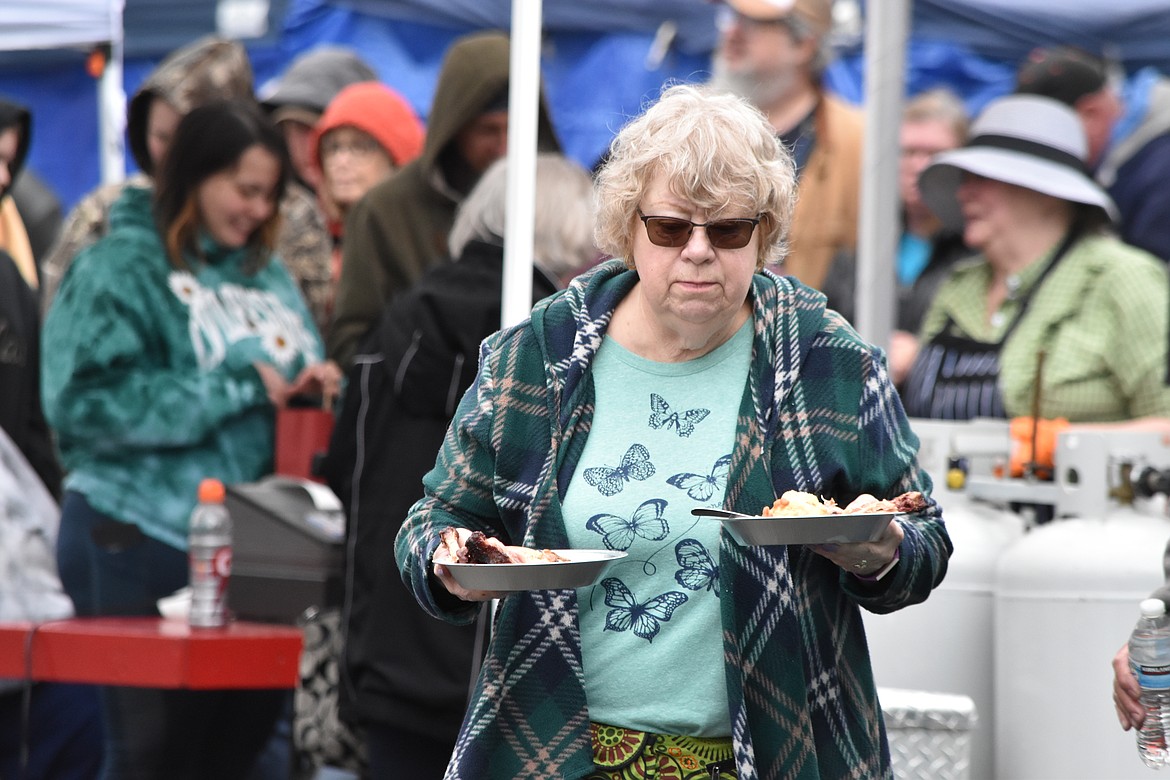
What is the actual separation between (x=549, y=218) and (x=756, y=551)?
2100 mm

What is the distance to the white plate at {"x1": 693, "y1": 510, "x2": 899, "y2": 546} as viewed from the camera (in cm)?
202

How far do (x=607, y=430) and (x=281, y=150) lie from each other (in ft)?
9.03

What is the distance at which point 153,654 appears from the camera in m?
3.91

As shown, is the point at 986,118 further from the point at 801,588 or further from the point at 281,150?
the point at 801,588

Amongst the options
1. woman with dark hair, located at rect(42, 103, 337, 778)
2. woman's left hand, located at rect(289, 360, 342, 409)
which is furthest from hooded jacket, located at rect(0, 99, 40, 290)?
woman's left hand, located at rect(289, 360, 342, 409)

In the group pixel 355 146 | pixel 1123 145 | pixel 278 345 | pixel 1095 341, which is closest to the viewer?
pixel 1095 341

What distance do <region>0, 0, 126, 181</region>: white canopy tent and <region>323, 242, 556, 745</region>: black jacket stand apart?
3.47 metres

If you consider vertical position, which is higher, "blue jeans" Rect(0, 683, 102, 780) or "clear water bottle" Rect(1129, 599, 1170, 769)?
"clear water bottle" Rect(1129, 599, 1170, 769)

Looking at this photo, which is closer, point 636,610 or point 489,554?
point 489,554

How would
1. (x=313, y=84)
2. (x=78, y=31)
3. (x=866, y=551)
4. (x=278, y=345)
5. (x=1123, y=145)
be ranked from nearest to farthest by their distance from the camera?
(x=866, y=551), (x=278, y=345), (x=1123, y=145), (x=313, y=84), (x=78, y=31)

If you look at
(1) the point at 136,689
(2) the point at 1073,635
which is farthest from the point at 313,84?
(2) the point at 1073,635

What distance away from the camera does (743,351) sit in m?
2.38

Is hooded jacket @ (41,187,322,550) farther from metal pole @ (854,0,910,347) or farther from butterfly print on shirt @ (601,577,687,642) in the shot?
butterfly print on shirt @ (601,577,687,642)

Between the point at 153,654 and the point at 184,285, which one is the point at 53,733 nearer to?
the point at 153,654
